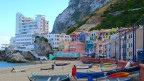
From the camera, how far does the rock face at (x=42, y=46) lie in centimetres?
14050

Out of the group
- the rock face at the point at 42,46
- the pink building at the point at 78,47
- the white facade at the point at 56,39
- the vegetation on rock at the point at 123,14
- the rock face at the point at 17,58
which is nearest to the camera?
the vegetation on rock at the point at 123,14

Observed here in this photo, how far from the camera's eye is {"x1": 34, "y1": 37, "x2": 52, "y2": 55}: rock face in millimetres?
140500

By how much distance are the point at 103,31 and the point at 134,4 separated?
25685 mm

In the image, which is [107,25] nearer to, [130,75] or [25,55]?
[25,55]

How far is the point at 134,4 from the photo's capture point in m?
135

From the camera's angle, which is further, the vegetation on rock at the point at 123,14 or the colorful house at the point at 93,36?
the colorful house at the point at 93,36

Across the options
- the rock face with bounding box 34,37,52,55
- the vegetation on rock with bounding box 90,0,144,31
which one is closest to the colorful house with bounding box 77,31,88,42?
the vegetation on rock with bounding box 90,0,144,31

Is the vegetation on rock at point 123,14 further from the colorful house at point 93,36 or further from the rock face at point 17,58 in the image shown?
the rock face at point 17,58

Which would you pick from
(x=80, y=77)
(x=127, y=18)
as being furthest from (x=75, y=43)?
(x=80, y=77)

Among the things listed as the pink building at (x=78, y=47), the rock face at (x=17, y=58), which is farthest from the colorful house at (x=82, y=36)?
the rock face at (x=17, y=58)

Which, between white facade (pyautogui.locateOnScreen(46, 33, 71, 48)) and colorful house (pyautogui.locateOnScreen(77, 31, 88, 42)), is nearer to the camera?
colorful house (pyautogui.locateOnScreen(77, 31, 88, 42))

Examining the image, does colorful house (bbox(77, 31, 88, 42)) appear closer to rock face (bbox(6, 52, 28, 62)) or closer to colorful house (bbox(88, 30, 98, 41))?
colorful house (bbox(88, 30, 98, 41))

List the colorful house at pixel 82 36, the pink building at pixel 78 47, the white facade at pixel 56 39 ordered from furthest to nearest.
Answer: the white facade at pixel 56 39, the colorful house at pixel 82 36, the pink building at pixel 78 47

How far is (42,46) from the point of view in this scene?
14088 cm
